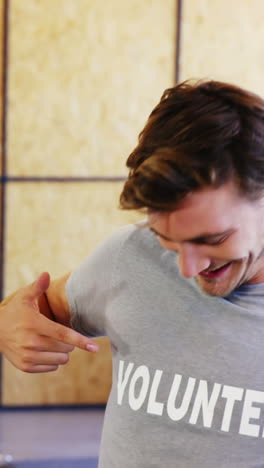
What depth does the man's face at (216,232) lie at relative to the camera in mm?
965

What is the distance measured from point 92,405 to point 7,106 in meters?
1.38

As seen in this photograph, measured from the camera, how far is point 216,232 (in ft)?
3.21

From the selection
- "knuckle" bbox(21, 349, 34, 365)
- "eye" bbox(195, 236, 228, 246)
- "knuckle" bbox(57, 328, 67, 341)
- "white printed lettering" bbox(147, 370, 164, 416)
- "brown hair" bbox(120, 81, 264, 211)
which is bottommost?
"white printed lettering" bbox(147, 370, 164, 416)

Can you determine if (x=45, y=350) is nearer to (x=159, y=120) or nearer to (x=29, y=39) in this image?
(x=159, y=120)

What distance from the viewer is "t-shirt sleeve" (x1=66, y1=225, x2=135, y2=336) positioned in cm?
122

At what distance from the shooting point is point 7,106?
9.43 ft

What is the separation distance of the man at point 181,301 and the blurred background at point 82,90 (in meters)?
1.69

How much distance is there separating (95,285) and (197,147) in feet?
1.26

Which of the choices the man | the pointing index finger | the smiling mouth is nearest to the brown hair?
the man

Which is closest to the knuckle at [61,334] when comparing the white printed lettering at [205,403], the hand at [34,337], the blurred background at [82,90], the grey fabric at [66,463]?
the hand at [34,337]

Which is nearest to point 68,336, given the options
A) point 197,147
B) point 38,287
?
point 38,287

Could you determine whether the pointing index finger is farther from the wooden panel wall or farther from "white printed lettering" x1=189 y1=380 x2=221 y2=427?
the wooden panel wall

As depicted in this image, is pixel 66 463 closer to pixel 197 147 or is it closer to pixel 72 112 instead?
pixel 72 112

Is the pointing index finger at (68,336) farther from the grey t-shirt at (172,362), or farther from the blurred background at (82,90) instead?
the blurred background at (82,90)
